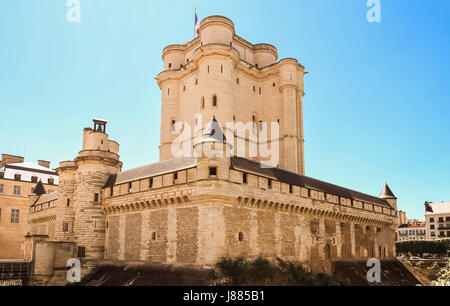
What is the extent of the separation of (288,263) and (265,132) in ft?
66.7

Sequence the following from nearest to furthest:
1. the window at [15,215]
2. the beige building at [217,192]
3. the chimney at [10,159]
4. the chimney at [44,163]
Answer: the beige building at [217,192]
the window at [15,215]
the chimney at [10,159]
the chimney at [44,163]

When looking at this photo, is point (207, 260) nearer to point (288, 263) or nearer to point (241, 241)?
point (241, 241)

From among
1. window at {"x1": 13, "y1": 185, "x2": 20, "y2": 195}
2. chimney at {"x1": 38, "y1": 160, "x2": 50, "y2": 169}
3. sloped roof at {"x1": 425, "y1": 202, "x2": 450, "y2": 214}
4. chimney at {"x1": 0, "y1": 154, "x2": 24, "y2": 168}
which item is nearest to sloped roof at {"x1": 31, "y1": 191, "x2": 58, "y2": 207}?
window at {"x1": 13, "y1": 185, "x2": 20, "y2": 195}

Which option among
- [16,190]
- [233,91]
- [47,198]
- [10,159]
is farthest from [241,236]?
[10,159]

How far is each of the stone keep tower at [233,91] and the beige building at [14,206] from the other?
2036 centimetres

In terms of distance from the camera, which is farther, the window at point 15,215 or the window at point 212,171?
the window at point 15,215

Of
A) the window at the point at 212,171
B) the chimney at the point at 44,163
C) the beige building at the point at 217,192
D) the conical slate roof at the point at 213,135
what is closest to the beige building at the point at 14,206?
the chimney at the point at 44,163

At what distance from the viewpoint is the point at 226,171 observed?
2211cm

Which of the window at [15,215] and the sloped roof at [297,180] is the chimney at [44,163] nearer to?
the window at [15,215]

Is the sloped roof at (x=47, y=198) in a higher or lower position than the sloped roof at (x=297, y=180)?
lower

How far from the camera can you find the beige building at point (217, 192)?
2228 cm

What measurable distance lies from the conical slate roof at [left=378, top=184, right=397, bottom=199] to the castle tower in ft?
95.0

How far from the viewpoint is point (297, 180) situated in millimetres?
28438
